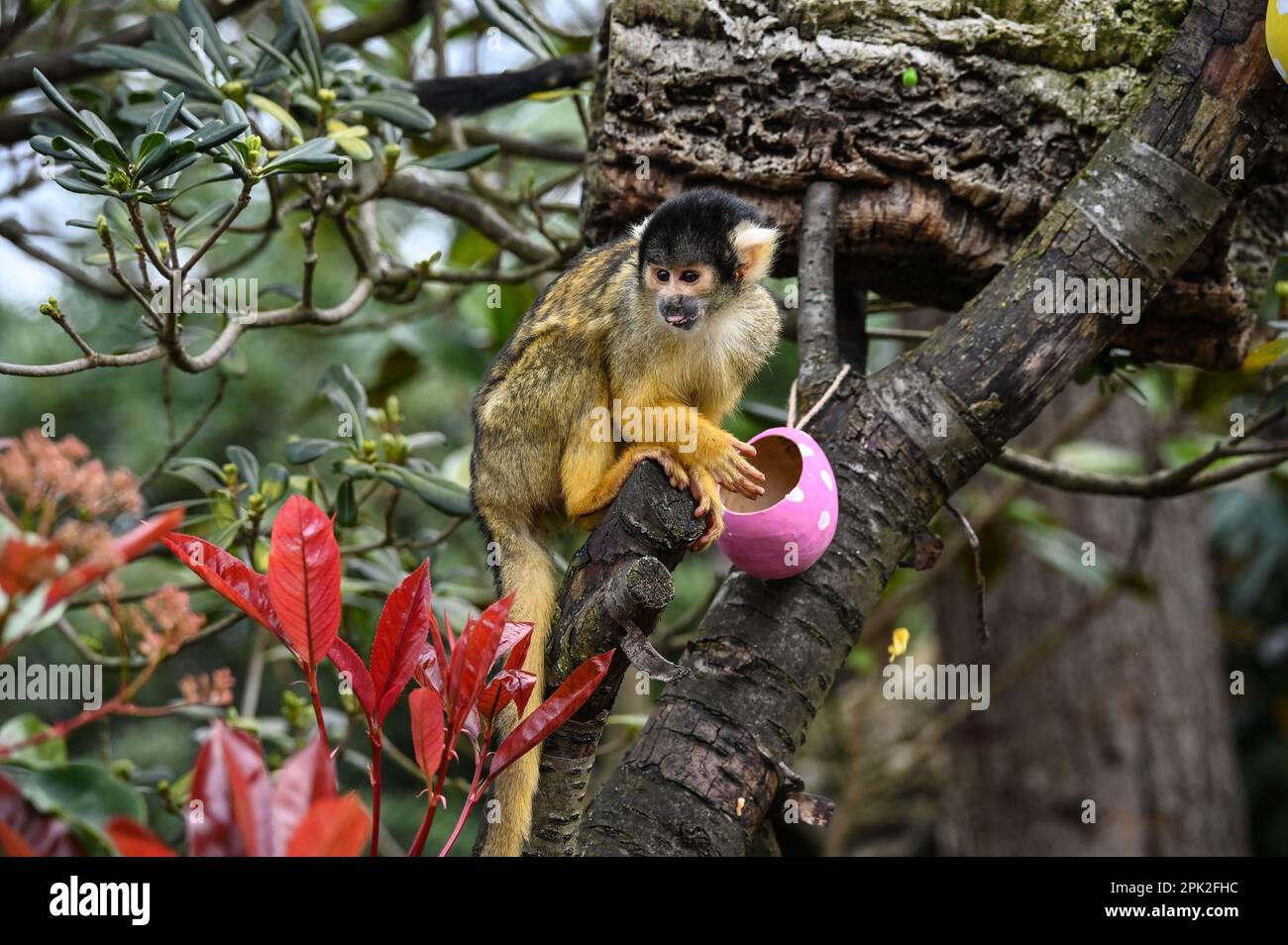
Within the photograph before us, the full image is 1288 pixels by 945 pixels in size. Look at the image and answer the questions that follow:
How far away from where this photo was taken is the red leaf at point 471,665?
1.29 metres

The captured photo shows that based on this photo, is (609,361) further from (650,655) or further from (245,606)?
(245,606)

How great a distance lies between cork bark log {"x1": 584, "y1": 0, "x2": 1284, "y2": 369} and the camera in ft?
7.23

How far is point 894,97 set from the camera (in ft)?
7.23

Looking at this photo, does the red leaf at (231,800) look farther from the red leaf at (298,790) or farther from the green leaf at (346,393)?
the green leaf at (346,393)

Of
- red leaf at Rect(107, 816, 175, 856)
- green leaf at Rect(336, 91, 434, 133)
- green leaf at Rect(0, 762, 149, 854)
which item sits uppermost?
green leaf at Rect(336, 91, 434, 133)

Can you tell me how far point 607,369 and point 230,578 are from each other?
109cm

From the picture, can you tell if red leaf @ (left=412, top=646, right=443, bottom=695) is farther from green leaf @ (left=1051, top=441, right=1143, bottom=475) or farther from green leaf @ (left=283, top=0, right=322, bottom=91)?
green leaf @ (left=1051, top=441, right=1143, bottom=475)

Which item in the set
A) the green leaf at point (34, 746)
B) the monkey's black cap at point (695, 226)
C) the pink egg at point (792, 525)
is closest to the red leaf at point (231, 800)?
the green leaf at point (34, 746)

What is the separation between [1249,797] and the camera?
22.4 feet

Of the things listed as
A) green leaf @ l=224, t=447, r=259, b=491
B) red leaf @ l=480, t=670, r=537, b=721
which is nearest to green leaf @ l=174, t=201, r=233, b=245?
green leaf @ l=224, t=447, r=259, b=491

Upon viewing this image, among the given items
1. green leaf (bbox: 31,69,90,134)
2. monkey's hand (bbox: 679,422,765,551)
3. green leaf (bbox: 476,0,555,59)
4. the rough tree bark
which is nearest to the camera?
green leaf (bbox: 31,69,90,134)

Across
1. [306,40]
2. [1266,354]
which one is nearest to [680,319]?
[306,40]
